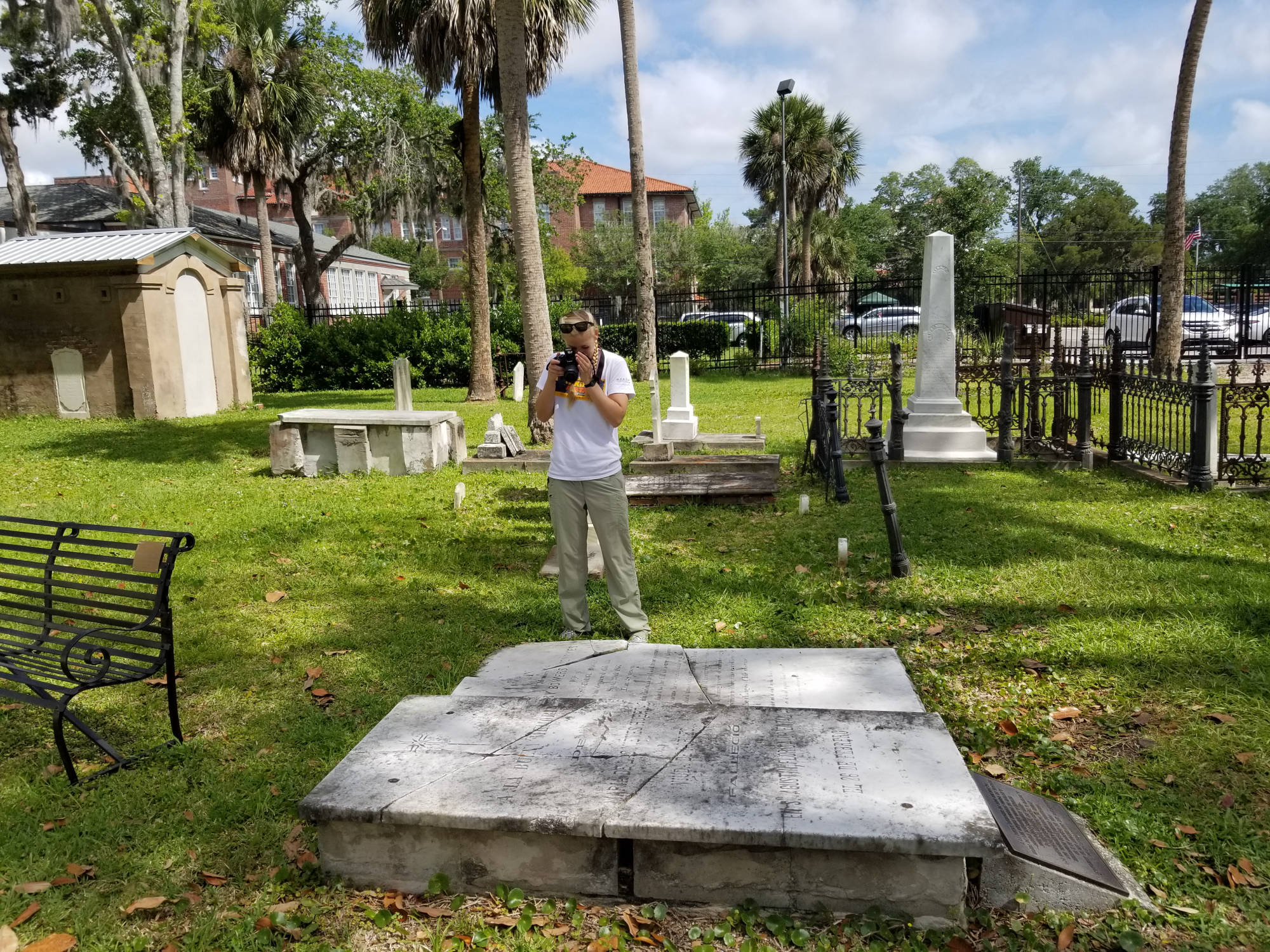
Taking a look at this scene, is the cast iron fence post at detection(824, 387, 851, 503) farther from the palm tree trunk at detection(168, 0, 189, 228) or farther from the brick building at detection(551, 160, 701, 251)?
the brick building at detection(551, 160, 701, 251)

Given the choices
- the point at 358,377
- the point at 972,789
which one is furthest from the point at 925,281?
the point at 358,377

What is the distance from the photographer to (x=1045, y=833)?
3188mm

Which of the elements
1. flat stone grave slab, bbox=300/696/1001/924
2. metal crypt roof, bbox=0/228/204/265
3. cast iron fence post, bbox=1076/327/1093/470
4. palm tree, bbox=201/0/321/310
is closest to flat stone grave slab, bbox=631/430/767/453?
cast iron fence post, bbox=1076/327/1093/470

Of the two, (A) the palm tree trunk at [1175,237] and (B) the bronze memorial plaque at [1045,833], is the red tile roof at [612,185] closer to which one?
(A) the palm tree trunk at [1175,237]

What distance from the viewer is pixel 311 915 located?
2.95 metres

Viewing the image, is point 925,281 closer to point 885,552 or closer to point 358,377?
point 885,552

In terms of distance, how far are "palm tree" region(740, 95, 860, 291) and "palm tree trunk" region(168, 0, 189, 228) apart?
80.2 feet

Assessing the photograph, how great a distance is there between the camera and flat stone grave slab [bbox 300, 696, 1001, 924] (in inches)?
109

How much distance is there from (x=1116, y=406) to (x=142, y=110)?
19.3 metres

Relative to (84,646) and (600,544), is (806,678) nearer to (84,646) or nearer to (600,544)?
(600,544)

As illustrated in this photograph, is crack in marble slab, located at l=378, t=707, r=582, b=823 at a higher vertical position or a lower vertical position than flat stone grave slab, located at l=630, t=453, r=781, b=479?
lower

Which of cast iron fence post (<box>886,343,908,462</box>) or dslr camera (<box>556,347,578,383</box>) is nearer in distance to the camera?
dslr camera (<box>556,347,578,383</box>)

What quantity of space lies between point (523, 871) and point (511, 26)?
32.5 ft

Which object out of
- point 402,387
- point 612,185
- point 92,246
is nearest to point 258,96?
point 92,246
